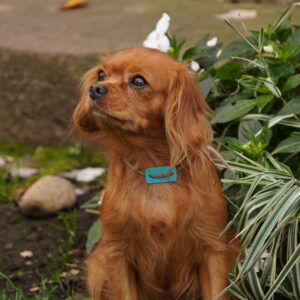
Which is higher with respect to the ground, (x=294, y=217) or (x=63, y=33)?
(x=294, y=217)

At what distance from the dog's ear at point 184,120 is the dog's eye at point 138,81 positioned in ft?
0.37

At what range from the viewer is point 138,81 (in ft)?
11.1

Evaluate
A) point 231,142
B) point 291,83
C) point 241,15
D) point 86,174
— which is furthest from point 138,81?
point 241,15

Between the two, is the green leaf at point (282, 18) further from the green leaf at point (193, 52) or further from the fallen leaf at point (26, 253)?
the fallen leaf at point (26, 253)

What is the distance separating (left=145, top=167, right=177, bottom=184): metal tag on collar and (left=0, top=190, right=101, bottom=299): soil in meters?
0.93

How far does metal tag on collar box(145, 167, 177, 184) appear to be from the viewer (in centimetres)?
351

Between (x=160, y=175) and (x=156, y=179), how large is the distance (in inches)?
0.9

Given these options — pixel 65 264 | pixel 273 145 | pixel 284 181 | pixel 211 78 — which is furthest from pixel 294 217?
pixel 65 264

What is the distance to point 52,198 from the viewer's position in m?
4.98

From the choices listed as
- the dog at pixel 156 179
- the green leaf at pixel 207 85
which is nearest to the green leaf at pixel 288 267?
the dog at pixel 156 179

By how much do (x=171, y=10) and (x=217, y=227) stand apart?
3199 mm

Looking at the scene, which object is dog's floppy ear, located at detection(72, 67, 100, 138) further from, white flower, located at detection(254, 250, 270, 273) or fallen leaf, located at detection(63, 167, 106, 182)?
fallen leaf, located at detection(63, 167, 106, 182)

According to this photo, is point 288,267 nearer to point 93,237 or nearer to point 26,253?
point 93,237

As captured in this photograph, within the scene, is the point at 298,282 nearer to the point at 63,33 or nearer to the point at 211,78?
the point at 211,78
